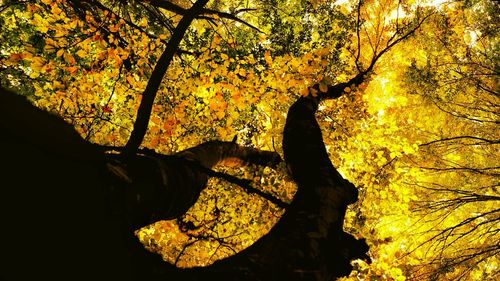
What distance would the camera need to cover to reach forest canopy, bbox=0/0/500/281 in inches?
279

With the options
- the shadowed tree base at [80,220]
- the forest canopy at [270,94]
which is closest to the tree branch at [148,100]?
the shadowed tree base at [80,220]

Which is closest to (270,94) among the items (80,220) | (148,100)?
(148,100)

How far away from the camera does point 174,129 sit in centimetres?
854

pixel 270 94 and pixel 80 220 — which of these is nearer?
pixel 80 220

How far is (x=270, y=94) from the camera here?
8.84 metres

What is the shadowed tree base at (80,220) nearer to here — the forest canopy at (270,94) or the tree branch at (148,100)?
the tree branch at (148,100)

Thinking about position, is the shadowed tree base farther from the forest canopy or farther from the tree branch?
the forest canopy

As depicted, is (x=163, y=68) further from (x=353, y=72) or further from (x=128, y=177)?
(x=353, y=72)

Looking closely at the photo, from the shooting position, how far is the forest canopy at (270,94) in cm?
707

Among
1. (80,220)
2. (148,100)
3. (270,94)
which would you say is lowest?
(80,220)

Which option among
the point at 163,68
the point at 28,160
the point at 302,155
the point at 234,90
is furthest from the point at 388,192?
the point at 28,160

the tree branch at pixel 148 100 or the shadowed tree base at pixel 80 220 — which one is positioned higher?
the tree branch at pixel 148 100

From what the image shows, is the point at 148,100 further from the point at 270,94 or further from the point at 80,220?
the point at 270,94

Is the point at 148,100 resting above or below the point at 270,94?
below
